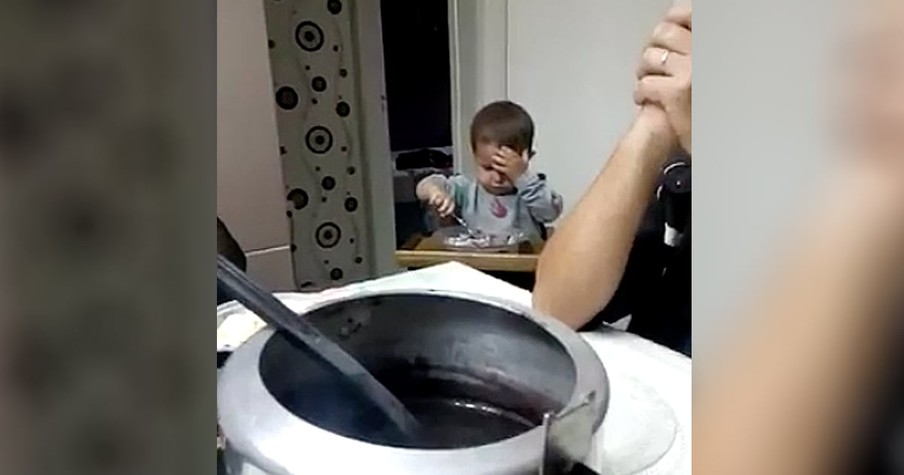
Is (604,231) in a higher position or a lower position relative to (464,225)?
higher

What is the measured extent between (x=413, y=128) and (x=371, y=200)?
10 centimetres

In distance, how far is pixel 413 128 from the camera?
1.22 meters

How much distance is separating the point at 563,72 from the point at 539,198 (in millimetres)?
260

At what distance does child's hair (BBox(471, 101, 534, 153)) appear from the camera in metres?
1.05

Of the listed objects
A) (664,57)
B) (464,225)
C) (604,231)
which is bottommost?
(464,225)

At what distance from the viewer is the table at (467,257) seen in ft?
2.71

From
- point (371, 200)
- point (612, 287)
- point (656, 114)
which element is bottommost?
point (371, 200)

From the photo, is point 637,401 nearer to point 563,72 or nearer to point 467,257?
point 467,257
